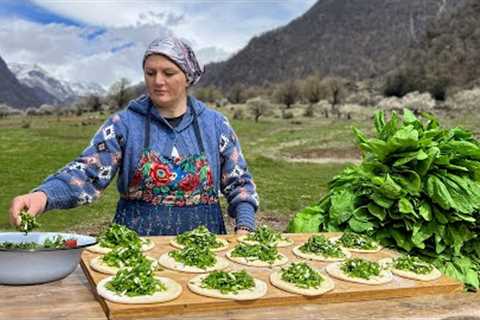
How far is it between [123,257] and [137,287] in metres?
0.49

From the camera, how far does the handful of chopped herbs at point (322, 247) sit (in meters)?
3.43

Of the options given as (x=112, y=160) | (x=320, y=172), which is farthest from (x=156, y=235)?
(x=320, y=172)

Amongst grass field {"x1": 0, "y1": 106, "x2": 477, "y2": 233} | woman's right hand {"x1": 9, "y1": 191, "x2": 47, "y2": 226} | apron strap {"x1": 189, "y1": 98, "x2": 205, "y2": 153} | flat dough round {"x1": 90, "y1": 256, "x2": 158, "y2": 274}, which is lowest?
grass field {"x1": 0, "y1": 106, "x2": 477, "y2": 233}

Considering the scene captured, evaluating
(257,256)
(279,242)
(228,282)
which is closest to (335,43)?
(279,242)

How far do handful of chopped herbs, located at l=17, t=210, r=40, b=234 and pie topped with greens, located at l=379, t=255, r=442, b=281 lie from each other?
6.34ft

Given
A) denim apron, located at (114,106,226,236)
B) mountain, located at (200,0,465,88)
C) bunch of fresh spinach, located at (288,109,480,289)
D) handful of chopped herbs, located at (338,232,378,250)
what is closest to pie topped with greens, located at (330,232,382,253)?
handful of chopped herbs, located at (338,232,378,250)

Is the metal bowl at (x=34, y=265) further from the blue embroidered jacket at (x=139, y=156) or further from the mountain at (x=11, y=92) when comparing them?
the mountain at (x=11, y=92)

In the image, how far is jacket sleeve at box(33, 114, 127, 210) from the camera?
138 inches

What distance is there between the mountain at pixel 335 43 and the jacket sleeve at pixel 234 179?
96.7m

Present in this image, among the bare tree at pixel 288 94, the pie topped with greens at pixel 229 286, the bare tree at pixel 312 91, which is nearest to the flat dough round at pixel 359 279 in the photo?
the pie topped with greens at pixel 229 286

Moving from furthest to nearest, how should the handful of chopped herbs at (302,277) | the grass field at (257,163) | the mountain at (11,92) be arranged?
the mountain at (11,92) < the grass field at (257,163) < the handful of chopped herbs at (302,277)

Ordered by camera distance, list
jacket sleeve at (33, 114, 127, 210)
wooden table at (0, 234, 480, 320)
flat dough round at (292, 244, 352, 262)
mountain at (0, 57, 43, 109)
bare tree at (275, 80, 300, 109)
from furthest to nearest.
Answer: mountain at (0, 57, 43, 109) < bare tree at (275, 80, 300, 109) < jacket sleeve at (33, 114, 127, 210) < flat dough round at (292, 244, 352, 262) < wooden table at (0, 234, 480, 320)

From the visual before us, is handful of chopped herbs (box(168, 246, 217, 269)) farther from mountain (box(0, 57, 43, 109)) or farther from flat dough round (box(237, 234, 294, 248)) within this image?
mountain (box(0, 57, 43, 109))

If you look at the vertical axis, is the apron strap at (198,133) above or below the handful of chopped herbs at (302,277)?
above
